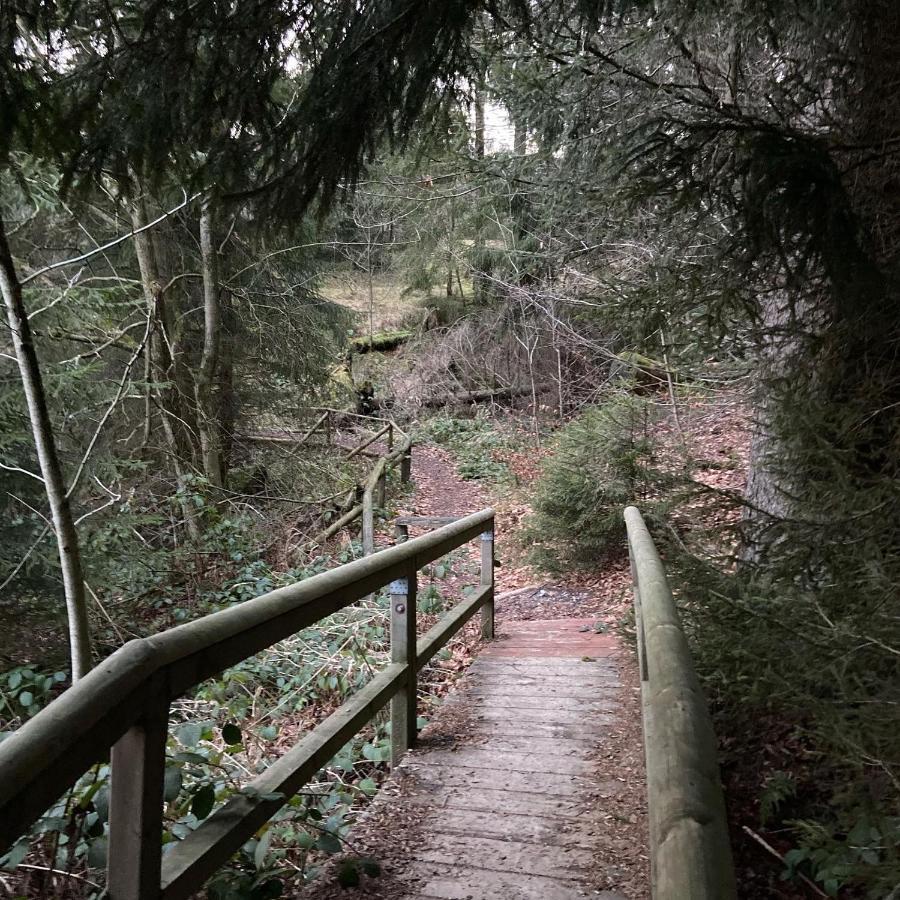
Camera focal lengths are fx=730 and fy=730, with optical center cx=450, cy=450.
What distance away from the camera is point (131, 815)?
1.66 meters

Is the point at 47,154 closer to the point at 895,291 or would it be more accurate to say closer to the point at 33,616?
the point at 895,291

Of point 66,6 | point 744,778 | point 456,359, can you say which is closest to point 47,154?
point 66,6

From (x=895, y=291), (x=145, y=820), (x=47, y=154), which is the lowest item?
(x=145, y=820)

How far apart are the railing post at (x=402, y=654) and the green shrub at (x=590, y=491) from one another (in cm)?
562

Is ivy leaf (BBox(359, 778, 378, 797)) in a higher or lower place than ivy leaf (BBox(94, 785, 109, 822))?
lower

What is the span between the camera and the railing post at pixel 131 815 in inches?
65.5

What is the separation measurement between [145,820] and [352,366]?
2332cm

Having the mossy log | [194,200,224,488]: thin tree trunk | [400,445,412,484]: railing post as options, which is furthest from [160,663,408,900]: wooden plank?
the mossy log

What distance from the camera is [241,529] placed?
35.4 feet

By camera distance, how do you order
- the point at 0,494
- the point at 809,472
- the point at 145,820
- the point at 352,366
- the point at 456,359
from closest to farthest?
the point at 145,820 → the point at 809,472 → the point at 0,494 → the point at 456,359 → the point at 352,366

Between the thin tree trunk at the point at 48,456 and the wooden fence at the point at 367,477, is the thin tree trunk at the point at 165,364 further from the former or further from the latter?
the thin tree trunk at the point at 48,456

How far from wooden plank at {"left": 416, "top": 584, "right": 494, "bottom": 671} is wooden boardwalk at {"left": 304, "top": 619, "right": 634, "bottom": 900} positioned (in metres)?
0.43

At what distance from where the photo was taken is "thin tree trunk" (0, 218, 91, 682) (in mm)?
4609

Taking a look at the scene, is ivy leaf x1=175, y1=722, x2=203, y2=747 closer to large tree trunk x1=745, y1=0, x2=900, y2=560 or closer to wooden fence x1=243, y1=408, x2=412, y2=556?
large tree trunk x1=745, y1=0, x2=900, y2=560
